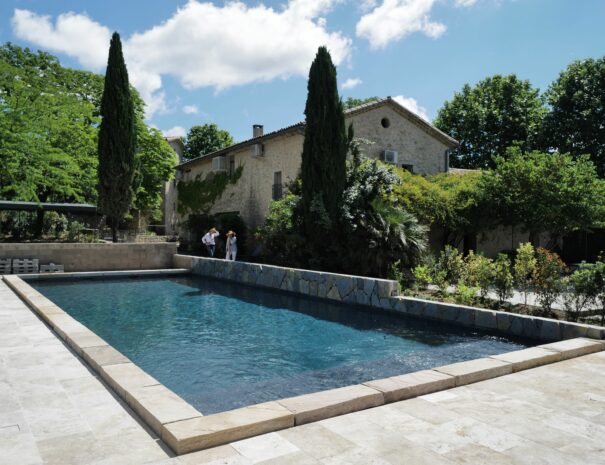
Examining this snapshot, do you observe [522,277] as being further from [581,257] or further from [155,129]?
[155,129]

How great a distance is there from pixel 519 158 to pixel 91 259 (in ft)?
51.7

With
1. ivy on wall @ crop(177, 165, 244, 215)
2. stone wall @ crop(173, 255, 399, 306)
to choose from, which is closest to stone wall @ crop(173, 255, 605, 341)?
stone wall @ crop(173, 255, 399, 306)

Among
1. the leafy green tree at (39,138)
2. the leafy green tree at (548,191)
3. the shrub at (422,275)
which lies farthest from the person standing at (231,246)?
the leafy green tree at (548,191)

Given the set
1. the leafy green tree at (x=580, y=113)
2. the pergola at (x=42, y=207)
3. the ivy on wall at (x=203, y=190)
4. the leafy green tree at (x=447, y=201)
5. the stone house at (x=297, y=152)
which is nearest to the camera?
the leafy green tree at (x=447, y=201)

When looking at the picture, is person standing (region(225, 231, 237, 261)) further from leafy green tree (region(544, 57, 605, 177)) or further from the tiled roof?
leafy green tree (region(544, 57, 605, 177))

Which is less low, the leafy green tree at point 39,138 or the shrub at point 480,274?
the leafy green tree at point 39,138

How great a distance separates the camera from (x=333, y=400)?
13.4ft

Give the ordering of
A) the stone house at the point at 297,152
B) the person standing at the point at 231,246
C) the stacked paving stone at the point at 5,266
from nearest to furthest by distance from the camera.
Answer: the stacked paving stone at the point at 5,266 < the person standing at the point at 231,246 < the stone house at the point at 297,152

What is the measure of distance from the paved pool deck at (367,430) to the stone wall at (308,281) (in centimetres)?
573

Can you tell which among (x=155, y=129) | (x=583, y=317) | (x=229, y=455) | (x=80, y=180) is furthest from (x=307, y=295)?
(x=155, y=129)

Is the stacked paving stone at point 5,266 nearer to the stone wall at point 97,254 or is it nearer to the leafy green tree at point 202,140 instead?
the stone wall at point 97,254

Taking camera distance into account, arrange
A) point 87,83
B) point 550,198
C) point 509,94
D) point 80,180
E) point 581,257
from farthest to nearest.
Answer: point 509,94 < point 87,83 < point 581,257 < point 80,180 < point 550,198

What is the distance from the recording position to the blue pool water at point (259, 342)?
6.05m

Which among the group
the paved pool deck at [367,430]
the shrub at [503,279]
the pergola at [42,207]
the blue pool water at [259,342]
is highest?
the pergola at [42,207]
